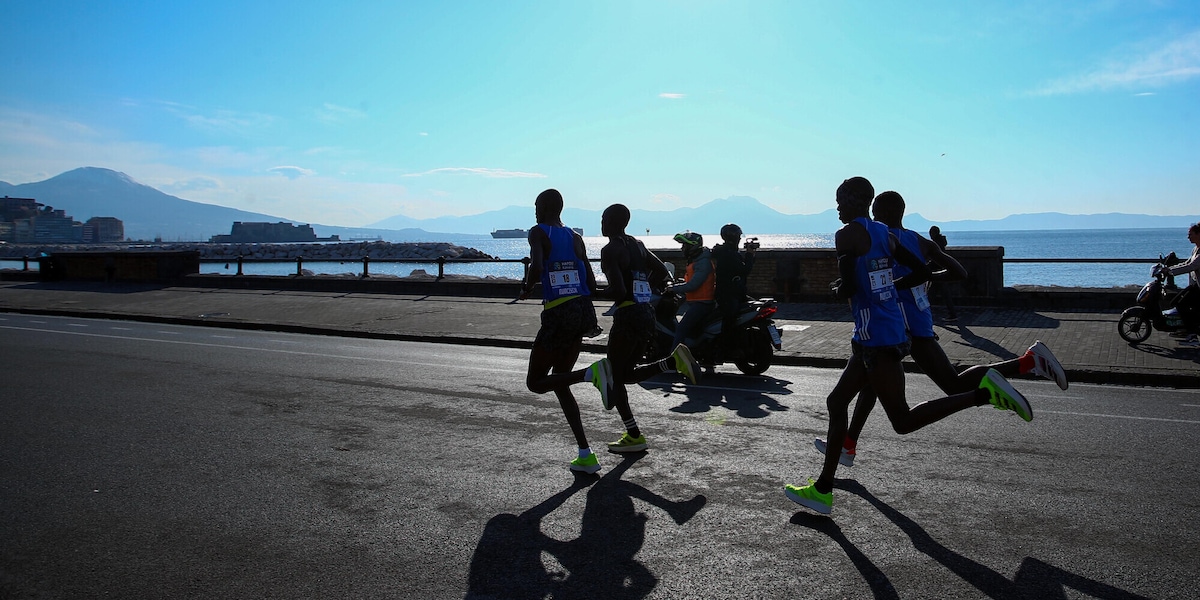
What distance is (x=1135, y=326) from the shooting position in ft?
37.7

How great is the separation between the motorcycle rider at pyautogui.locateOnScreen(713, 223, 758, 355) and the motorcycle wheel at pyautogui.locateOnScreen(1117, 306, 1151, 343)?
5417 millimetres

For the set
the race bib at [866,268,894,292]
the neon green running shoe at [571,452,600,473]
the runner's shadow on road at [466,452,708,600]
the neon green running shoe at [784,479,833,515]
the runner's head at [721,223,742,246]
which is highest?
the runner's head at [721,223,742,246]

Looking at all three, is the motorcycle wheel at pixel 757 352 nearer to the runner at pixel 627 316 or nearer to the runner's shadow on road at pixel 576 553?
the runner at pixel 627 316

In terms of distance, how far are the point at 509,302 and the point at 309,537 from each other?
15.9 meters

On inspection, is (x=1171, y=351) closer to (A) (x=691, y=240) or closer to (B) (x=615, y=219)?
(A) (x=691, y=240)

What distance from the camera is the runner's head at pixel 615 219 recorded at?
639 cm

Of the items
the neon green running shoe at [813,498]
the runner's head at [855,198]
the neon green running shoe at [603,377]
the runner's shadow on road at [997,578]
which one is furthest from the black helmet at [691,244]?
the runner's shadow on road at [997,578]

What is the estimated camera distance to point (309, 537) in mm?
4391

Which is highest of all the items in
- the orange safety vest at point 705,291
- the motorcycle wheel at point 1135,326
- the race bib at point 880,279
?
the race bib at point 880,279

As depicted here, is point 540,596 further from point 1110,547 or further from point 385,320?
point 385,320

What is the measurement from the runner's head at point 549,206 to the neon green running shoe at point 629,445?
165 centimetres

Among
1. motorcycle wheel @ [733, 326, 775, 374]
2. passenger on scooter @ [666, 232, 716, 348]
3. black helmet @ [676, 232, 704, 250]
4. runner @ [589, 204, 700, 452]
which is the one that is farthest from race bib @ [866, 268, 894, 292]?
motorcycle wheel @ [733, 326, 775, 374]

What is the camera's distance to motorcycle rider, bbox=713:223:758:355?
1007cm

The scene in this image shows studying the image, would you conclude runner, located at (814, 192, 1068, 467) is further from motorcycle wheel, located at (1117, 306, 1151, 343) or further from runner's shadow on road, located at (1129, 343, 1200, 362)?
motorcycle wheel, located at (1117, 306, 1151, 343)
